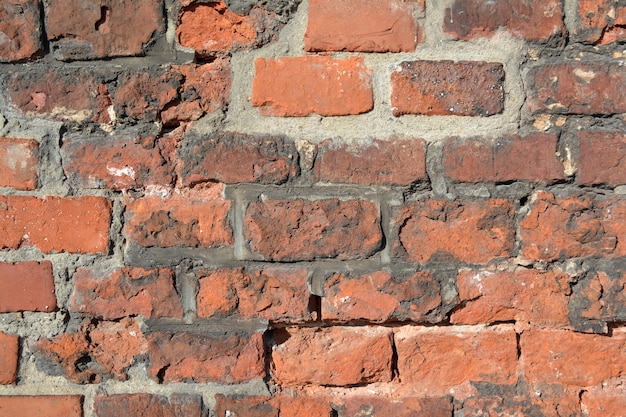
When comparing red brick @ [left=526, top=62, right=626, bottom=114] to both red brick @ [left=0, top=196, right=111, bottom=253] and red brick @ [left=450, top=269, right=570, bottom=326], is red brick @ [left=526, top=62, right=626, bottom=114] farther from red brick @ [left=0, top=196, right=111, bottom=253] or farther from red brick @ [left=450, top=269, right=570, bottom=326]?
red brick @ [left=0, top=196, right=111, bottom=253]

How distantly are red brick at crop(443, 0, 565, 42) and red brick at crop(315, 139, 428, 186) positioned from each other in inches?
8.4

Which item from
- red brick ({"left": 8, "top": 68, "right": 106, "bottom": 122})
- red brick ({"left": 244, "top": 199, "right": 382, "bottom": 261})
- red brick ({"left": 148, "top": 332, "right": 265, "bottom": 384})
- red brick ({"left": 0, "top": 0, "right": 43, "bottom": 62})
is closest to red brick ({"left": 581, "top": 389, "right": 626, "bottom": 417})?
red brick ({"left": 244, "top": 199, "right": 382, "bottom": 261})

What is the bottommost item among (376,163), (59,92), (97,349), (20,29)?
(97,349)

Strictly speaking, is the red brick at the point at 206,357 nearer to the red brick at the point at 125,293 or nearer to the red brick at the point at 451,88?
the red brick at the point at 125,293

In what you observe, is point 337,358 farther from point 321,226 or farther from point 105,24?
point 105,24

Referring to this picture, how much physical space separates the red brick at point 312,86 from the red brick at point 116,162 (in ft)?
0.67

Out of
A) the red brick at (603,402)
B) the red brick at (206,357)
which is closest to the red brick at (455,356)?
the red brick at (603,402)

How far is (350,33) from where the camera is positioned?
102 cm

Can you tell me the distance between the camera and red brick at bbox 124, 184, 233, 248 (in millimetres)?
1024

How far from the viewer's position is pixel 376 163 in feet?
3.31

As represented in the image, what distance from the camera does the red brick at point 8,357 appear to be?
3.45 feet

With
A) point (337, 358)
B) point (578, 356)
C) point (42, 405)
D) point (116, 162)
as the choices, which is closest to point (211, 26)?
point (116, 162)

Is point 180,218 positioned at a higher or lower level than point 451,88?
lower

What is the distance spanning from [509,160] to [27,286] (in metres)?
0.87
